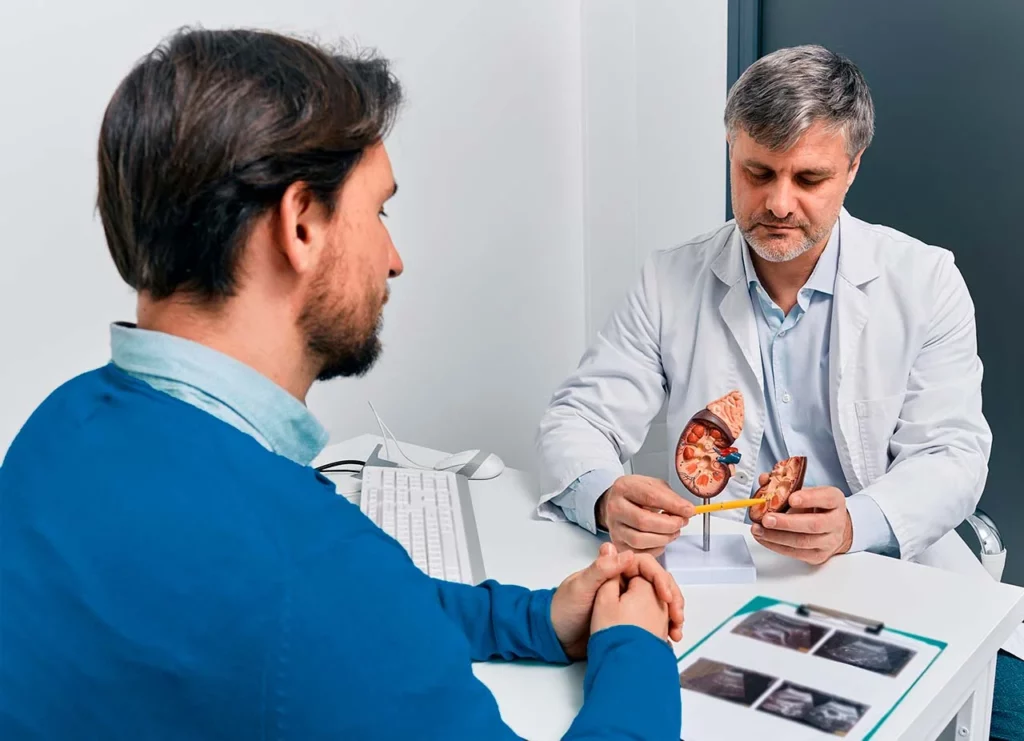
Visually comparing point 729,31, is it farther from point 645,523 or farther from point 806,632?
point 806,632

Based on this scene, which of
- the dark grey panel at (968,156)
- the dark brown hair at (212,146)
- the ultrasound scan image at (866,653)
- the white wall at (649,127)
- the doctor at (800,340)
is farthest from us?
the white wall at (649,127)

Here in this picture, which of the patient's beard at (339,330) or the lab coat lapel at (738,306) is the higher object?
the patient's beard at (339,330)

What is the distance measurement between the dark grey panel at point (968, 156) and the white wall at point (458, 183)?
501 mm

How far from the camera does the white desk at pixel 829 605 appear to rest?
3.66 ft

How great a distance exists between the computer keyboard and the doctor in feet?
0.52

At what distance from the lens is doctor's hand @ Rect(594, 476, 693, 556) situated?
1.43m

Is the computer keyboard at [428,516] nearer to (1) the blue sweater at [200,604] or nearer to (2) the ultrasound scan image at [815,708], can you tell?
(2) the ultrasound scan image at [815,708]

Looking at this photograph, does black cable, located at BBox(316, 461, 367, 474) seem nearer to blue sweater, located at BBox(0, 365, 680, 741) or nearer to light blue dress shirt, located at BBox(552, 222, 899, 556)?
light blue dress shirt, located at BBox(552, 222, 899, 556)

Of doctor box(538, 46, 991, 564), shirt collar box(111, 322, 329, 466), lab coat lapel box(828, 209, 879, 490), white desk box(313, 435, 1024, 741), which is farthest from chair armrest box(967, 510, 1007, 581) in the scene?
shirt collar box(111, 322, 329, 466)

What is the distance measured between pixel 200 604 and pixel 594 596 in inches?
21.6

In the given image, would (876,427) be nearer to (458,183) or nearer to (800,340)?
(800,340)

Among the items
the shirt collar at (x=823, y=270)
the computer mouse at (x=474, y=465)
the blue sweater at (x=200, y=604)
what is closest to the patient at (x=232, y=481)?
the blue sweater at (x=200, y=604)

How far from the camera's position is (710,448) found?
4.92ft

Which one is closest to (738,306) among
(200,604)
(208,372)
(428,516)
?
(428,516)
